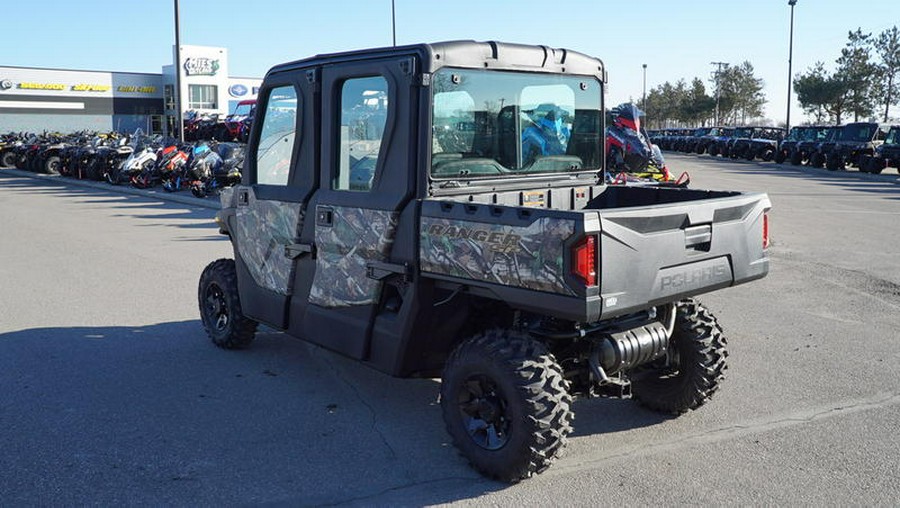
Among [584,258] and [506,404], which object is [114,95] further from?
[584,258]

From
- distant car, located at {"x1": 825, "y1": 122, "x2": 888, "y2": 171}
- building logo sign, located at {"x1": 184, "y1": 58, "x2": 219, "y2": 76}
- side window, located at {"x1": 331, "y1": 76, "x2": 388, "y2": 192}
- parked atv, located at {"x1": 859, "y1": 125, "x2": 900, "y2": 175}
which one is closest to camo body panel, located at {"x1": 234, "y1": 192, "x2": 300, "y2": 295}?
side window, located at {"x1": 331, "y1": 76, "x2": 388, "y2": 192}

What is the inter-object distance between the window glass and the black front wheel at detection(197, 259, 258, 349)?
6116cm

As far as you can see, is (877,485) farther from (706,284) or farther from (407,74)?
(407,74)

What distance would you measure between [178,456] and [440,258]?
5.76ft

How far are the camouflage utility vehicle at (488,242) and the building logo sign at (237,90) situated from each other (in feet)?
213

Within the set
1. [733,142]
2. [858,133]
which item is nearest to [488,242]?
[858,133]

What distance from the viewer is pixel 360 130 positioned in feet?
15.9

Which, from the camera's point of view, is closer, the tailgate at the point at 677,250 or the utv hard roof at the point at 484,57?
the tailgate at the point at 677,250

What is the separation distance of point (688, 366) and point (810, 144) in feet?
107

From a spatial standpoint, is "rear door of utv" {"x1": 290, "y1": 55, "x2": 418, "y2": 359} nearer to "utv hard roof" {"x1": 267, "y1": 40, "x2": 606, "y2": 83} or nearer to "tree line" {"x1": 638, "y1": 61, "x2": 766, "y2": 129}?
"utv hard roof" {"x1": 267, "y1": 40, "x2": 606, "y2": 83}

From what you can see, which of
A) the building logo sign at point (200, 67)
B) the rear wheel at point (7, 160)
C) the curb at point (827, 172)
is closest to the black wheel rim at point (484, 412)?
the curb at point (827, 172)

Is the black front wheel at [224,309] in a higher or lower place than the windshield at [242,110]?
lower

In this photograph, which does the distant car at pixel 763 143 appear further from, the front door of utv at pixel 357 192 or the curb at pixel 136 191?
the front door of utv at pixel 357 192

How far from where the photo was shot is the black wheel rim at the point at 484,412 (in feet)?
13.6
